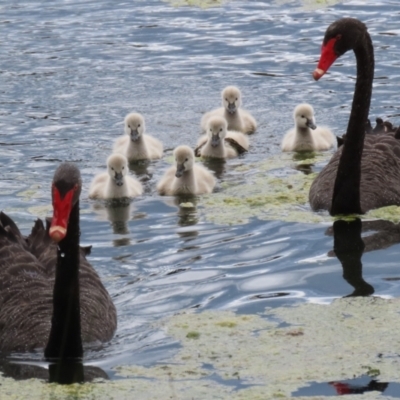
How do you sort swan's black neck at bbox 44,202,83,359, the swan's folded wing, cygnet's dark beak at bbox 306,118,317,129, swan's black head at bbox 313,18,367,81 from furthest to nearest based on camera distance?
cygnet's dark beak at bbox 306,118,317,129 → swan's black head at bbox 313,18,367,81 → the swan's folded wing → swan's black neck at bbox 44,202,83,359

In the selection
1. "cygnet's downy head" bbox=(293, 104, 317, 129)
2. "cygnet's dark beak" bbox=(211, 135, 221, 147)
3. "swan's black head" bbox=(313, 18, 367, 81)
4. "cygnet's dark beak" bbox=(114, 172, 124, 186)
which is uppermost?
"swan's black head" bbox=(313, 18, 367, 81)

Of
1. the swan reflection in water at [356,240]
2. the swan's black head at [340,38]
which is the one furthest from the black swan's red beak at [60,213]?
the swan's black head at [340,38]

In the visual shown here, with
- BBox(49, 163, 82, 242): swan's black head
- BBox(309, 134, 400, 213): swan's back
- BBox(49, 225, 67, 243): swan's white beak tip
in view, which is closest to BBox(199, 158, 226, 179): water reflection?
BBox(309, 134, 400, 213): swan's back

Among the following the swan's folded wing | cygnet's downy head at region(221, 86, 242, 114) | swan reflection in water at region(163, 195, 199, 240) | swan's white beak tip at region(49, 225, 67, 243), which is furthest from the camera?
cygnet's downy head at region(221, 86, 242, 114)

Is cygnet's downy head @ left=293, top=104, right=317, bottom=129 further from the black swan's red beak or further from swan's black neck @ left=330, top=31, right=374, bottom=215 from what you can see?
the black swan's red beak

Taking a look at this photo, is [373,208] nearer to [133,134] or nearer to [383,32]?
[133,134]

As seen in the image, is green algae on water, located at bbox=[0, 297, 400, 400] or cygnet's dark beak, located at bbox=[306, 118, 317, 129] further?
cygnet's dark beak, located at bbox=[306, 118, 317, 129]

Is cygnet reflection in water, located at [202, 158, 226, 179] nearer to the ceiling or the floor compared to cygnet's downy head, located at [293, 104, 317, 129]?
nearer to the floor

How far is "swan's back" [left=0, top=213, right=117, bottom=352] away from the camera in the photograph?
5.57 metres

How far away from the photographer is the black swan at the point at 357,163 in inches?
288

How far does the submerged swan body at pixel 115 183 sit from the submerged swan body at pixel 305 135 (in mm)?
1527

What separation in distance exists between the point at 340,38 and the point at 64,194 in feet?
9.26

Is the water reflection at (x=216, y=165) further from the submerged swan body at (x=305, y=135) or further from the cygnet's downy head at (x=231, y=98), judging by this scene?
the cygnet's downy head at (x=231, y=98)

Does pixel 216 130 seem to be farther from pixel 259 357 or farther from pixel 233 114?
pixel 259 357
